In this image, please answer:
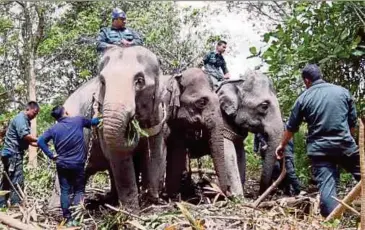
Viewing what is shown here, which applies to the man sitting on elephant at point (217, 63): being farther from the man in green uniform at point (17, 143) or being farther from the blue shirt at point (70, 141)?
the blue shirt at point (70, 141)

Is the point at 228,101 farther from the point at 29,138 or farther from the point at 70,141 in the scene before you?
the point at 70,141

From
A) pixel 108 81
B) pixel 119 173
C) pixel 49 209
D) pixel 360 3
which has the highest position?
pixel 360 3

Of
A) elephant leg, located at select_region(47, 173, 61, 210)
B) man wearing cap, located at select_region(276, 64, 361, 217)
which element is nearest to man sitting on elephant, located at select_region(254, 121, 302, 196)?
man wearing cap, located at select_region(276, 64, 361, 217)

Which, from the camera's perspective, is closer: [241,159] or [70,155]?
[70,155]

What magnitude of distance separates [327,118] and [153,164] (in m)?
1.81

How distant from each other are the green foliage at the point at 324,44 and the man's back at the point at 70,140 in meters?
2.99

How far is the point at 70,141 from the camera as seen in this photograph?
21.4 feet

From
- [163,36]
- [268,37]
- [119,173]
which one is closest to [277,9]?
[163,36]

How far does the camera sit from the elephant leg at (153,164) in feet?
22.4

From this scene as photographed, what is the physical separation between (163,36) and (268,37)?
31.9 feet

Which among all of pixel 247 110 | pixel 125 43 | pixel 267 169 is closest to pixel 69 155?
pixel 125 43

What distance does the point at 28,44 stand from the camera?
1714 centimetres

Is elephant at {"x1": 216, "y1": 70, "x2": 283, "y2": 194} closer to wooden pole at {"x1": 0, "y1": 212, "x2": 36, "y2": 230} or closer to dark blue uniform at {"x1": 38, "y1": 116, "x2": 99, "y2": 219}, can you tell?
dark blue uniform at {"x1": 38, "y1": 116, "x2": 99, "y2": 219}

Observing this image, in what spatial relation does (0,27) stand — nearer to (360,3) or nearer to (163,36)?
(163,36)
